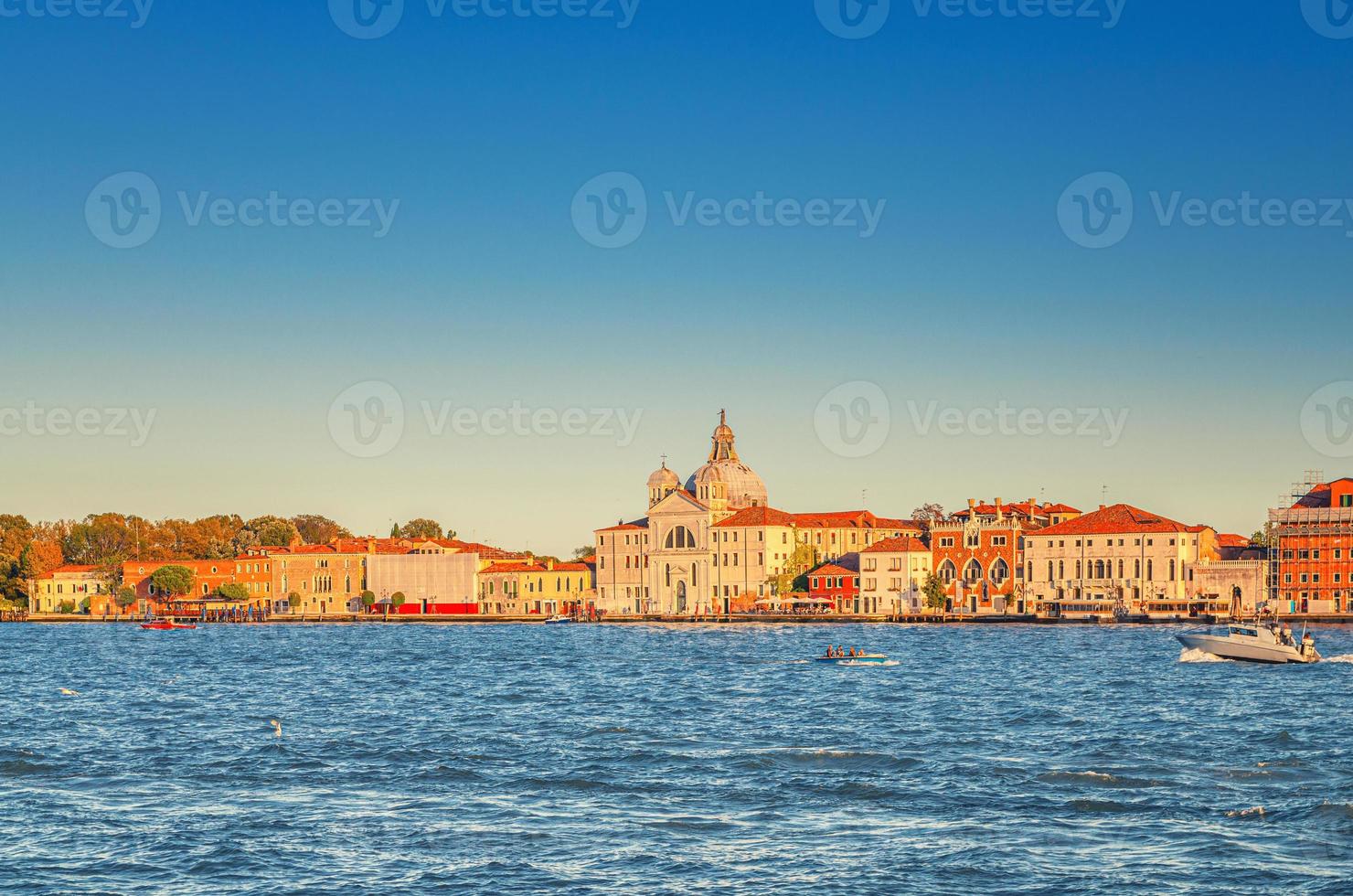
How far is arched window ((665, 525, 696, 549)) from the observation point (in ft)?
431

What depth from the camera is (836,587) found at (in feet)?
406

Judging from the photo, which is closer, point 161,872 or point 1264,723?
point 161,872

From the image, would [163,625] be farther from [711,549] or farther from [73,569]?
[711,549]

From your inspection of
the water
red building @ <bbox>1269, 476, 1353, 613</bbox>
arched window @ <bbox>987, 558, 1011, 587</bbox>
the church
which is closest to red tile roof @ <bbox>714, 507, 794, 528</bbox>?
the church

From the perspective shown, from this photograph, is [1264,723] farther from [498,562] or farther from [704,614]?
[498,562]

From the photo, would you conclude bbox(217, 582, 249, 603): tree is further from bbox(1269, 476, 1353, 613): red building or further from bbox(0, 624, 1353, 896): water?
bbox(0, 624, 1353, 896): water

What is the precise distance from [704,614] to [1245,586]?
38.5m

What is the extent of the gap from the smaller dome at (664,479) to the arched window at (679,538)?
6.39m

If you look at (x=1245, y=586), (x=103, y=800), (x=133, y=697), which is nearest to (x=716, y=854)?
(x=103, y=800)

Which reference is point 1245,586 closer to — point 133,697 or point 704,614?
point 704,614

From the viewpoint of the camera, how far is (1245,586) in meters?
110

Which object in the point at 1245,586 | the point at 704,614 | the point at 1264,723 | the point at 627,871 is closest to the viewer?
the point at 627,871

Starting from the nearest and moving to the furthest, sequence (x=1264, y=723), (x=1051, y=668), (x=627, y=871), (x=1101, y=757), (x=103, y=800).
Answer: (x=627, y=871) → (x=103, y=800) → (x=1101, y=757) → (x=1264, y=723) → (x=1051, y=668)

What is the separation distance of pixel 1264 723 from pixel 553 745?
51.0 ft
